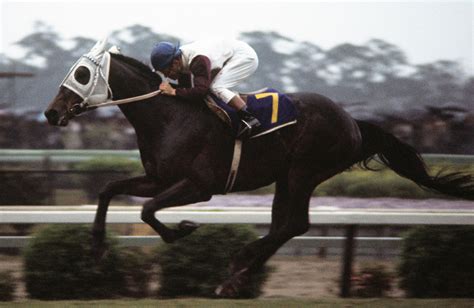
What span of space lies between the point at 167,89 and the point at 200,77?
243mm

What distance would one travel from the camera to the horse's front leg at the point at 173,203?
4781 mm

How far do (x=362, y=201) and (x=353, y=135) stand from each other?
3.39 feet

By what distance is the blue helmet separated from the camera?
480 centimetres

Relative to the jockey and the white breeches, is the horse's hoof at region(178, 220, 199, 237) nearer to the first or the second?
the jockey

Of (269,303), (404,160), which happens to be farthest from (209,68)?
(404,160)

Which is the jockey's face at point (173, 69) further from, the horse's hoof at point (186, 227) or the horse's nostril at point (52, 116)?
the horse's hoof at point (186, 227)

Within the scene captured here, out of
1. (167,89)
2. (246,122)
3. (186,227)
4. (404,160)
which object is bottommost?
(186,227)

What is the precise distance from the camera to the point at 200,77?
15.8ft

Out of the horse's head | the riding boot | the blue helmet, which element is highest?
the blue helmet

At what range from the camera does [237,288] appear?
5082 mm

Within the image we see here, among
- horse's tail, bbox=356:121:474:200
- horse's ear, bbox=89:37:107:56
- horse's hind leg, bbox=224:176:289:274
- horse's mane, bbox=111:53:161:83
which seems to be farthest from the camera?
horse's tail, bbox=356:121:474:200

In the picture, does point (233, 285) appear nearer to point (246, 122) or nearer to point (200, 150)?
point (200, 150)

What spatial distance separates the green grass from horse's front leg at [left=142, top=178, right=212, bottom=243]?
371 millimetres

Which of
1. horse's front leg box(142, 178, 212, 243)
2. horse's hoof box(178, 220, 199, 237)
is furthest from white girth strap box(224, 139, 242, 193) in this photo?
horse's hoof box(178, 220, 199, 237)
